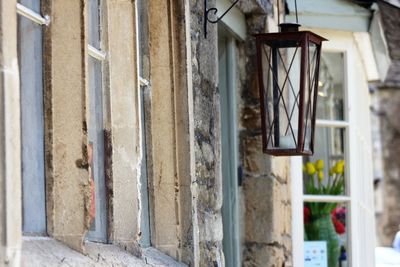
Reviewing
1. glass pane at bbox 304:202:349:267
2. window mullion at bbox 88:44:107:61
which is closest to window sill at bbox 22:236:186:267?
window mullion at bbox 88:44:107:61

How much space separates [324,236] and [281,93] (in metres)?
1.69

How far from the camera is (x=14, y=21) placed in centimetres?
362

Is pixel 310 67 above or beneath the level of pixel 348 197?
above

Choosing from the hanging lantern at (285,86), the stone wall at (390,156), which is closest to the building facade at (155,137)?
the hanging lantern at (285,86)

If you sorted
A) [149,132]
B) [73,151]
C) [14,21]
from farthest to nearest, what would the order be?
[149,132] → [73,151] → [14,21]

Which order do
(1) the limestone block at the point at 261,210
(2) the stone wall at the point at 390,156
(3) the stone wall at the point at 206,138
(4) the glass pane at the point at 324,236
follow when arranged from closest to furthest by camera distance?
(3) the stone wall at the point at 206,138 < (1) the limestone block at the point at 261,210 < (4) the glass pane at the point at 324,236 < (2) the stone wall at the point at 390,156

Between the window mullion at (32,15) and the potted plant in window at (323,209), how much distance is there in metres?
3.80

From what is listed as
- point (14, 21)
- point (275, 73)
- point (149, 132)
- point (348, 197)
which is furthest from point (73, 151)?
point (348, 197)

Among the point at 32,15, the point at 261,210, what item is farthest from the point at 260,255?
the point at 32,15

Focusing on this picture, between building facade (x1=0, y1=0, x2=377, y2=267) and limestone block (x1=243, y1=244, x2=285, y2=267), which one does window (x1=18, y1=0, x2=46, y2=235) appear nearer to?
building facade (x1=0, y1=0, x2=377, y2=267)

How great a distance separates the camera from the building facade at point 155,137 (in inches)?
161

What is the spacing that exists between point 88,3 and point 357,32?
340 cm

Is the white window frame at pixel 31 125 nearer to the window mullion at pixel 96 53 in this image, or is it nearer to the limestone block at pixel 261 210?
the window mullion at pixel 96 53

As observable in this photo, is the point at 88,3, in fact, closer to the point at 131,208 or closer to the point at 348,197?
the point at 131,208
